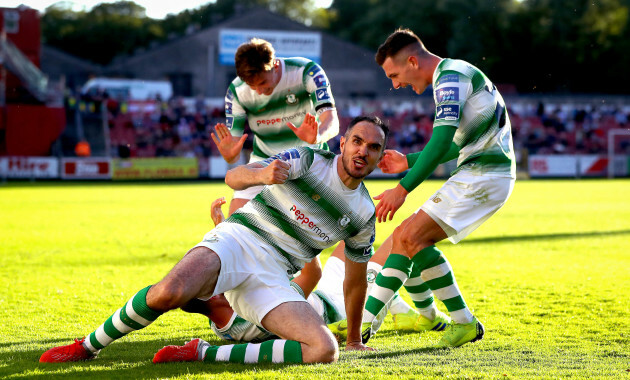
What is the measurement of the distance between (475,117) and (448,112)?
321mm

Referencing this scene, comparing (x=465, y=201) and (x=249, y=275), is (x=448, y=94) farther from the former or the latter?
(x=249, y=275)

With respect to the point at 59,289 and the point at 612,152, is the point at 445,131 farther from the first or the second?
the point at 612,152

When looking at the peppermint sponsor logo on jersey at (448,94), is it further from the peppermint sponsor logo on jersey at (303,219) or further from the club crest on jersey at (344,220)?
the peppermint sponsor logo on jersey at (303,219)

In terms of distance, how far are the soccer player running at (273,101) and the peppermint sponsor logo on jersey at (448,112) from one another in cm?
134

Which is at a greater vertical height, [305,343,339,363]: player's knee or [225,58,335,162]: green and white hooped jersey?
[225,58,335,162]: green and white hooped jersey

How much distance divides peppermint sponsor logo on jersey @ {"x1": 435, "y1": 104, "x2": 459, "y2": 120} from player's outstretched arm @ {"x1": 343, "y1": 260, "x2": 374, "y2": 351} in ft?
3.67

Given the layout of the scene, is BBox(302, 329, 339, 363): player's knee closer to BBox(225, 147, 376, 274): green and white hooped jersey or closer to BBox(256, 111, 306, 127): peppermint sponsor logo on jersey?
BBox(225, 147, 376, 274): green and white hooped jersey

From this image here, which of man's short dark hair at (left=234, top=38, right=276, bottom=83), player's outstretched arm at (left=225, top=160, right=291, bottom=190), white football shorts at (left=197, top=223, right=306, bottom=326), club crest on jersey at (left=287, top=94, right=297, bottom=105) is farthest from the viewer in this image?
club crest on jersey at (left=287, top=94, right=297, bottom=105)

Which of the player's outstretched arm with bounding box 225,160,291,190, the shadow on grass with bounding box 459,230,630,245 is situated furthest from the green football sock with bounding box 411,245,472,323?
the shadow on grass with bounding box 459,230,630,245

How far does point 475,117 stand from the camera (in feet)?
17.3

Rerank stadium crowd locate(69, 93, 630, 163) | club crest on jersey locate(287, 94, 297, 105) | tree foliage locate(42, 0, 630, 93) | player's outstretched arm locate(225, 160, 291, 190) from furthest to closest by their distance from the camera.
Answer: tree foliage locate(42, 0, 630, 93)
stadium crowd locate(69, 93, 630, 163)
club crest on jersey locate(287, 94, 297, 105)
player's outstretched arm locate(225, 160, 291, 190)

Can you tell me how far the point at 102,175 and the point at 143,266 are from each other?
23.6 m

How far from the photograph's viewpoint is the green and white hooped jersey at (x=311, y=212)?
195 inches

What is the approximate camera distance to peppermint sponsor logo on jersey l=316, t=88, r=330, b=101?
6.69 meters
